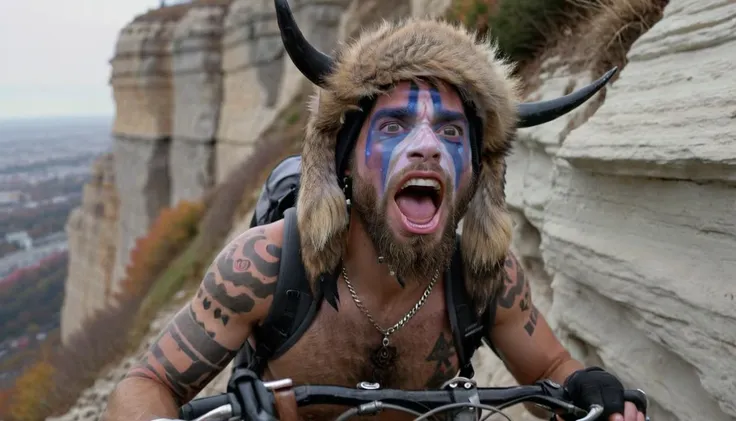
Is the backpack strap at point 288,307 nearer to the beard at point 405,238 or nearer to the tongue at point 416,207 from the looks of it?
the beard at point 405,238

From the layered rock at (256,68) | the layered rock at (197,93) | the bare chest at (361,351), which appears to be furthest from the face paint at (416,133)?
the layered rock at (197,93)

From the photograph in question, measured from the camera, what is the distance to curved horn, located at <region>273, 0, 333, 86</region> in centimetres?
176

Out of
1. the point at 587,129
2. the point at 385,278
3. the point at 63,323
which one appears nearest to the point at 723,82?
the point at 587,129

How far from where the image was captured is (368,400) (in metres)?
1.67

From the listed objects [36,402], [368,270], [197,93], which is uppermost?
[197,93]

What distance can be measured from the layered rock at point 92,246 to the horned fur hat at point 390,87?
20.9 m

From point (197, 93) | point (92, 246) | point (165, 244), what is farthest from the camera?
point (92, 246)

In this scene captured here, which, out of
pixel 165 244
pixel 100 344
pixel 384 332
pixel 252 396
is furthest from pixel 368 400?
pixel 165 244

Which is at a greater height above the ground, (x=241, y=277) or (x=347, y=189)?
(x=347, y=189)

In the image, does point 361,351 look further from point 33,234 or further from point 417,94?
point 33,234

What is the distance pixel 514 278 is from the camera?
2.26m

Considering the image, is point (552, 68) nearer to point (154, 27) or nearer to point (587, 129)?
point (587, 129)

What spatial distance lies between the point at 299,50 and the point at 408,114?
40 centimetres

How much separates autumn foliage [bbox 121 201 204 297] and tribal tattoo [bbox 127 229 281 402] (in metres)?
13.6
